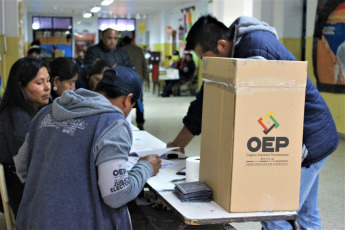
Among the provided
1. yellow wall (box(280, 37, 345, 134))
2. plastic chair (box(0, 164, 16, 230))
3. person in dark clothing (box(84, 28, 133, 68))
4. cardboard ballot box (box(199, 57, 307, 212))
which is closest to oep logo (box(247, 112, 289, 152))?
cardboard ballot box (box(199, 57, 307, 212))

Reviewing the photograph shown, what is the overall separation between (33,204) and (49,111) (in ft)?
1.21

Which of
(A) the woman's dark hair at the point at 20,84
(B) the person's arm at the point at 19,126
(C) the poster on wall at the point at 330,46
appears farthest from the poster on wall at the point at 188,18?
(B) the person's arm at the point at 19,126

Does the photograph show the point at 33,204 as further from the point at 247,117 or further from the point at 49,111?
the point at 247,117

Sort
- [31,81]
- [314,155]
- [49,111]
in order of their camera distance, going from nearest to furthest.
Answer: [49,111]
[314,155]
[31,81]

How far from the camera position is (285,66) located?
1.76 metres

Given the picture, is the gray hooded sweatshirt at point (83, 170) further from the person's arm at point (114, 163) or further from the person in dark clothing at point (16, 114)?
the person in dark clothing at point (16, 114)

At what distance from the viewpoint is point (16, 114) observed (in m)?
2.45

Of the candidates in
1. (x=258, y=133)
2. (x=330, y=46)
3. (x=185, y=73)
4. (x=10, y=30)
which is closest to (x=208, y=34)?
(x=258, y=133)

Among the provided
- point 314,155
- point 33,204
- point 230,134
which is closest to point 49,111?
point 33,204

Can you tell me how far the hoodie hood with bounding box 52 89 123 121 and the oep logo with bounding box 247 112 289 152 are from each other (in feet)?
1.72

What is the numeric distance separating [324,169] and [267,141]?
12.4 feet

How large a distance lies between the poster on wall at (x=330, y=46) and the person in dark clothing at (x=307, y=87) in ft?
16.0

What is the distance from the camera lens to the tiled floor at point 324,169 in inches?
144

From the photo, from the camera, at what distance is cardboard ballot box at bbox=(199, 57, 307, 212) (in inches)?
68.0
